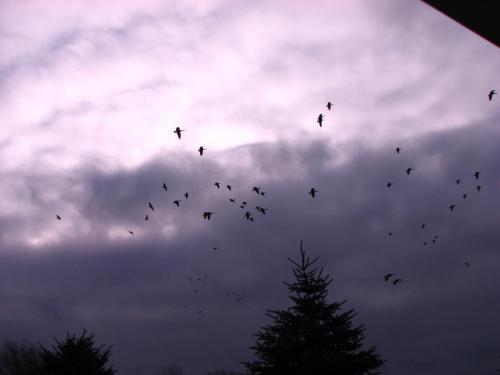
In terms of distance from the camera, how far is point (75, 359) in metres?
18.5

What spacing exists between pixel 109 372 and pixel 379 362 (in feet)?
37.2

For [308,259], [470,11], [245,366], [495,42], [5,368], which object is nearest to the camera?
[470,11]

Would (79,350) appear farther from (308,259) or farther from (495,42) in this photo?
(495,42)

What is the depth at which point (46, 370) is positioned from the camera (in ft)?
60.1

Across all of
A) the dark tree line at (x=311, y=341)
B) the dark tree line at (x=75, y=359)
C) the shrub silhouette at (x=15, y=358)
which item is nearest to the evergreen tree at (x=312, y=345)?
the dark tree line at (x=311, y=341)

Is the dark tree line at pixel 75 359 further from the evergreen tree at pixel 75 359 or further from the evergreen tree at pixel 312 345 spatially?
the evergreen tree at pixel 312 345

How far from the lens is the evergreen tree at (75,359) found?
720 inches

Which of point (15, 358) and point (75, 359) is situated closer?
point (75, 359)

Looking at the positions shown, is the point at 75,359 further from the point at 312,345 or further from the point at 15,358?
the point at 15,358

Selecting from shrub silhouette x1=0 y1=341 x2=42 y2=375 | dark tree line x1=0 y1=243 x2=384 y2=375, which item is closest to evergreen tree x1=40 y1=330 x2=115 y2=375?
dark tree line x1=0 y1=243 x2=384 y2=375

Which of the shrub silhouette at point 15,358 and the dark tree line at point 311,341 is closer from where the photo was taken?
the dark tree line at point 311,341

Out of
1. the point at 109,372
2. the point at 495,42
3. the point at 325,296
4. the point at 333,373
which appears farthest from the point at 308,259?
the point at 495,42

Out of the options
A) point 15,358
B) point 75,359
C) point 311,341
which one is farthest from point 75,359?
point 15,358

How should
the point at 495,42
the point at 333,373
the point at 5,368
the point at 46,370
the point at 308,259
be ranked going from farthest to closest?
the point at 5,368 < the point at 46,370 < the point at 308,259 < the point at 333,373 < the point at 495,42
